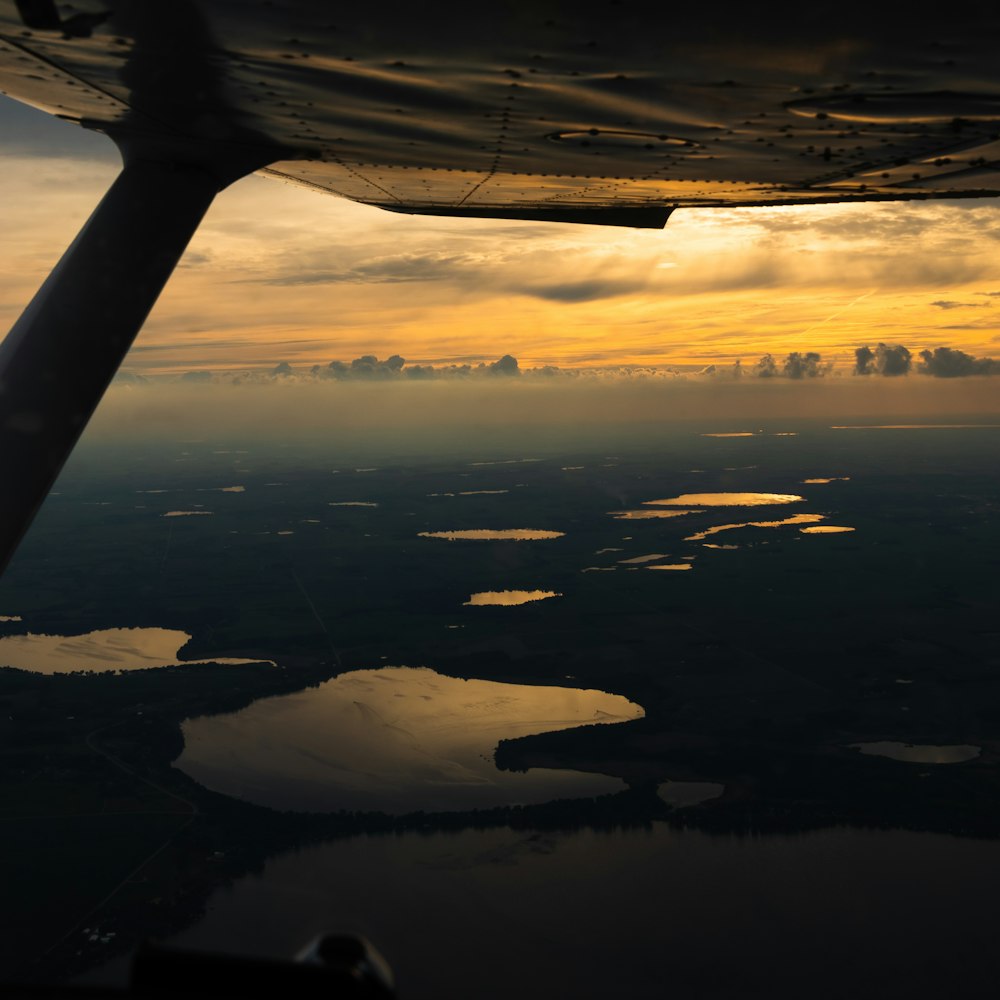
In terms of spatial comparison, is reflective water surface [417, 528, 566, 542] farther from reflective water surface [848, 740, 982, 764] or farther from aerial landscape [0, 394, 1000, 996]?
reflective water surface [848, 740, 982, 764]

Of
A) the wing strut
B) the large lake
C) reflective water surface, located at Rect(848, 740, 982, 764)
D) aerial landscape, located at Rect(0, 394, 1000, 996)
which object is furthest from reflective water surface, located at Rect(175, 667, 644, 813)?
the wing strut

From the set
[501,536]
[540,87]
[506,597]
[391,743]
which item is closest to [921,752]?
[391,743]

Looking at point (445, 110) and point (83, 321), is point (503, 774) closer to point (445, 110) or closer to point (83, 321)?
point (83, 321)

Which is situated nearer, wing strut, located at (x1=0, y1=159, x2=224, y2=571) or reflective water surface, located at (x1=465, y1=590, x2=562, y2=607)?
wing strut, located at (x1=0, y1=159, x2=224, y2=571)

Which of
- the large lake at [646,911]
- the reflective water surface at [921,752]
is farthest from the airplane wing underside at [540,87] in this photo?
the reflective water surface at [921,752]

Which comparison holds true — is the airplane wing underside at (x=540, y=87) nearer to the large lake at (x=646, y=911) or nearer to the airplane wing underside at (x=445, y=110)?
the airplane wing underside at (x=445, y=110)

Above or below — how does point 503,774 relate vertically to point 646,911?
above
